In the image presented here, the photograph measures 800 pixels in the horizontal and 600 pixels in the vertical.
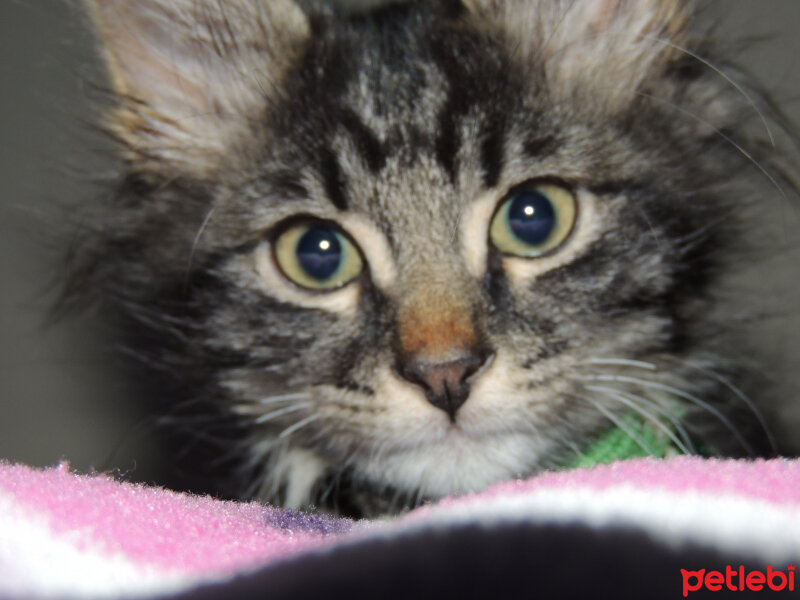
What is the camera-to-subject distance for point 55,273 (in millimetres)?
1693

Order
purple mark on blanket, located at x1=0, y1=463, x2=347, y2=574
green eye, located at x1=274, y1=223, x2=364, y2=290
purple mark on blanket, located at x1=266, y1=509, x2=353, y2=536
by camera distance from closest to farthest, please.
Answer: purple mark on blanket, located at x1=0, y1=463, x2=347, y2=574 → purple mark on blanket, located at x1=266, y1=509, x2=353, y2=536 → green eye, located at x1=274, y1=223, x2=364, y2=290

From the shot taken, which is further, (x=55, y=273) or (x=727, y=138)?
(x=55, y=273)

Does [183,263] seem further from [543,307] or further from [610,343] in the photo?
[610,343]

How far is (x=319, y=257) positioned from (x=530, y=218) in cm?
35

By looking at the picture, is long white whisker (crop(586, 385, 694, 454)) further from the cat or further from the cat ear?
the cat ear

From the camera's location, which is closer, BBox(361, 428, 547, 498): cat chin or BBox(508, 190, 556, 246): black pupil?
BBox(361, 428, 547, 498): cat chin

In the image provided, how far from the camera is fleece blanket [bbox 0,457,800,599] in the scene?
1.50ft

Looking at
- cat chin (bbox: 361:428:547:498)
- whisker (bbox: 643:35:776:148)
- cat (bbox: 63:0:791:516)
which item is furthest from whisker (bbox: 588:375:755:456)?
whisker (bbox: 643:35:776:148)

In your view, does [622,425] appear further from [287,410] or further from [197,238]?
[197,238]

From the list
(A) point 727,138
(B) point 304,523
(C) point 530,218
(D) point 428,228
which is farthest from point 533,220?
(B) point 304,523

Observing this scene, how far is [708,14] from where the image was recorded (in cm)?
152

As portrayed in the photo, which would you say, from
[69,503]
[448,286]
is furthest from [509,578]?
[448,286]

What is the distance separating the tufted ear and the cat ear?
0.41 metres

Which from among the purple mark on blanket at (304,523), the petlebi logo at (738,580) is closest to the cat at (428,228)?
the purple mark on blanket at (304,523)
